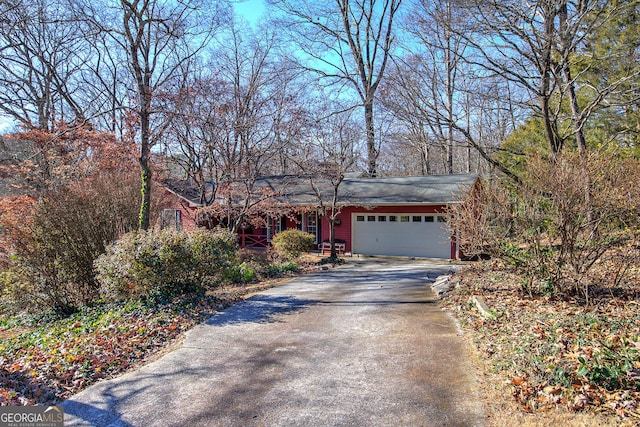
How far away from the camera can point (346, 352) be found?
16.8 ft

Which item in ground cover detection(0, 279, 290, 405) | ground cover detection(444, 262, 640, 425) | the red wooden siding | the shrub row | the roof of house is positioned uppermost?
the roof of house

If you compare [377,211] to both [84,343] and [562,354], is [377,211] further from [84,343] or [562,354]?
[562,354]

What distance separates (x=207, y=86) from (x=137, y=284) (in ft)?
32.0

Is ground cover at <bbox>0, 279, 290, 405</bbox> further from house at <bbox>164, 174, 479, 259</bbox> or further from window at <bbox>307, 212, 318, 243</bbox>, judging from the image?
window at <bbox>307, 212, 318, 243</bbox>

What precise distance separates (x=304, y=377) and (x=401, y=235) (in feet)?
46.0

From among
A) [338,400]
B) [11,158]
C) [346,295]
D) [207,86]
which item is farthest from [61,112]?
[338,400]

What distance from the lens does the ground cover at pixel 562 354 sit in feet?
10.9

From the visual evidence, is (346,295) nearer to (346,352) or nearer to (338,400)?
(346,352)

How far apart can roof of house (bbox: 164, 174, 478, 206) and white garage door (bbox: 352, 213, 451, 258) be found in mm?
853

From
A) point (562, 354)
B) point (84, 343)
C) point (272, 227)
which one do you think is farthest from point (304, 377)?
point (272, 227)

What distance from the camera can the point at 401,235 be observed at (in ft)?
58.5

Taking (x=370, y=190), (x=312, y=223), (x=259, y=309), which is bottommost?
(x=259, y=309)

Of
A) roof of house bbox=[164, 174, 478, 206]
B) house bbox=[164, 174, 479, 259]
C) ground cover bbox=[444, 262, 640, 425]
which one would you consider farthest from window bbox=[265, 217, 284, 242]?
ground cover bbox=[444, 262, 640, 425]

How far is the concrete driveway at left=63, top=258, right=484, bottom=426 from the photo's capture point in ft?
11.8
